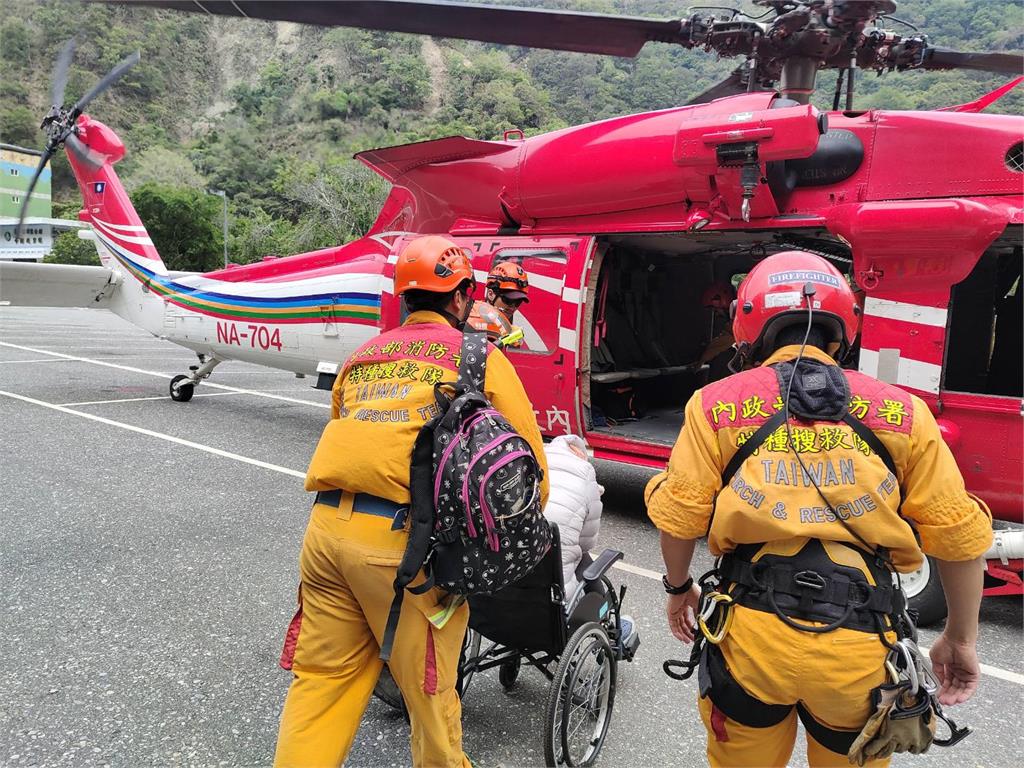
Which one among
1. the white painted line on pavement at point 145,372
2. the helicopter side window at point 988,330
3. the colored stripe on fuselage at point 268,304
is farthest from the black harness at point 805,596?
the white painted line on pavement at point 145,372

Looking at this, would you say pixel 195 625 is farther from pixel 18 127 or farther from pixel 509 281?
pixel 18 127

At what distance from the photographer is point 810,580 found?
5.08ft

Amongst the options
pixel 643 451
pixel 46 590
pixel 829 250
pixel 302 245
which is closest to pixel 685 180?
pixel 829 250

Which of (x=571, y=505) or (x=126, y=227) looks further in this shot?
(x=126, y=227)

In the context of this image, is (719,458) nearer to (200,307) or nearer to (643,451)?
(643,451)

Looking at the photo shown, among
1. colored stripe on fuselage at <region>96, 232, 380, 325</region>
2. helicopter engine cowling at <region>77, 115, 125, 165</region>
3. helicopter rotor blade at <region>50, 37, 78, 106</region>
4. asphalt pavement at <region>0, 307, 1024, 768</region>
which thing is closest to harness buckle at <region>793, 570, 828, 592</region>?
asphalt pavement at <region>0, 307, 1024, 768</region>

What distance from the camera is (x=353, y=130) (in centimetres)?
8106

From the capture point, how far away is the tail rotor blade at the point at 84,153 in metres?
9.91

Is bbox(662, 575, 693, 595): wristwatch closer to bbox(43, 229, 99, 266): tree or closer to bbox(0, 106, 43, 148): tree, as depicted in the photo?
bbox(43, 229, 99, 266): tree

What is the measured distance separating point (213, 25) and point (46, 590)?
129335 mm

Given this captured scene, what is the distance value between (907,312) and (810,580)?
316cm

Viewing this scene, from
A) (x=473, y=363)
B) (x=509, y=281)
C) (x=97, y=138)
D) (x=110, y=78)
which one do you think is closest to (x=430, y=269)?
(x=473, y=363)

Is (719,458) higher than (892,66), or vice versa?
(892,66)

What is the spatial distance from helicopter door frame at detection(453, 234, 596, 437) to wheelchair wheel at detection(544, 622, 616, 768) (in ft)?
9.70
